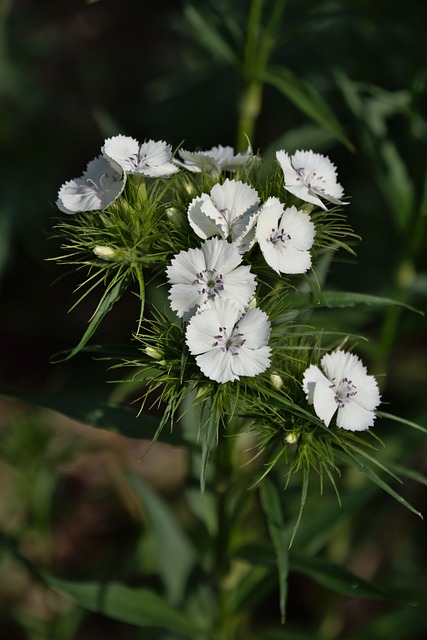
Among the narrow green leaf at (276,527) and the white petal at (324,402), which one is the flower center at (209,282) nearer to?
the white petal at (324,402)

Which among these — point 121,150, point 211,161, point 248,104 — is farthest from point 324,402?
point 248,104

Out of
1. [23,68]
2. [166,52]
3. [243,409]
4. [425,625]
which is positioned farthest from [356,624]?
[166,52]

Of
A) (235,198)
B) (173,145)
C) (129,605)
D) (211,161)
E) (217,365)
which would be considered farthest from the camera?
(173,145)

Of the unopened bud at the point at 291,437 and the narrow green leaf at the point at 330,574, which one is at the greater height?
the unopened bud at the point at 291,437

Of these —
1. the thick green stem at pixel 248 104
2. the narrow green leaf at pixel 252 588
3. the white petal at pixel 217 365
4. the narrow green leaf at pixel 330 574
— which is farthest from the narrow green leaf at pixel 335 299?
the thick green stem at pixel 248 104

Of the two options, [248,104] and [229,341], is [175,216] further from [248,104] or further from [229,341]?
[248,104]

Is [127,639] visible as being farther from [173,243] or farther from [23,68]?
[23,68]
